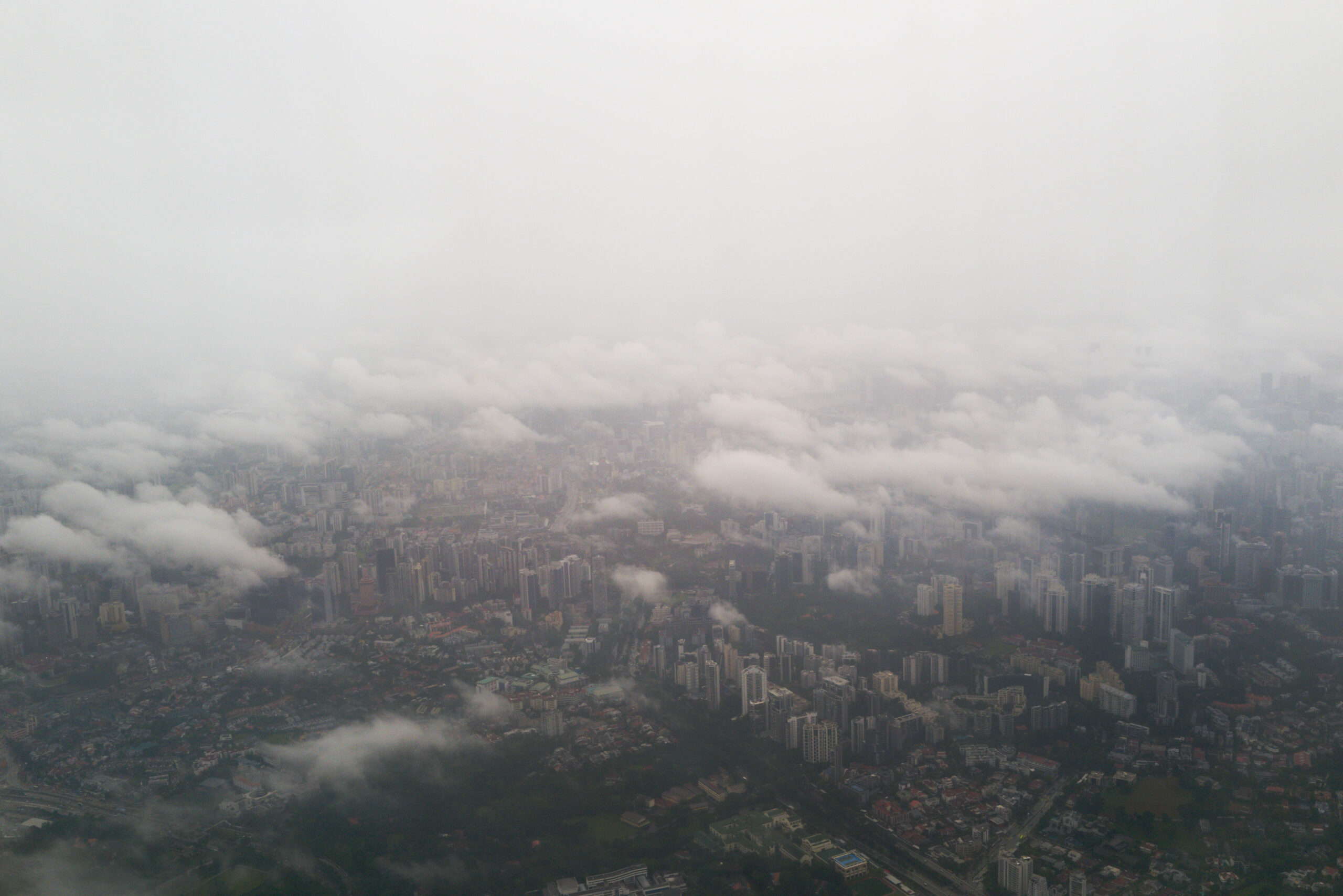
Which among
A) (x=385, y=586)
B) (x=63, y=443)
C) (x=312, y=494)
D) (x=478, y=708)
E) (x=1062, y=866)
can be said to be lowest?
(x=1062, y=866)

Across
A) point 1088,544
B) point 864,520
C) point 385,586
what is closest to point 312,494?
point 385,586

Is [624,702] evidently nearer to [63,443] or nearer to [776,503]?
[776,503]

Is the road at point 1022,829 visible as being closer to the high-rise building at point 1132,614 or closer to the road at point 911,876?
the road at point 911,876

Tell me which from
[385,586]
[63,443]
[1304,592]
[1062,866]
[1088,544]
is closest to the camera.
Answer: [1062,866]

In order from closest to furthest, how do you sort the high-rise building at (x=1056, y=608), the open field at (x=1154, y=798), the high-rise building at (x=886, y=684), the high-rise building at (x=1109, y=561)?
the open field at (x=1154, y=798), the high-rise building at (x=886, y=684), the high-rise building at (x=1056, y=608), the high-rise building at (x=1109, y=561)

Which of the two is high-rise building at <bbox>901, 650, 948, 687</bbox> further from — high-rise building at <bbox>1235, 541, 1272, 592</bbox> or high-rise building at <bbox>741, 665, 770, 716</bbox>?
high-rise building at <bbox>1235, 541, 1272, 592</bbox>

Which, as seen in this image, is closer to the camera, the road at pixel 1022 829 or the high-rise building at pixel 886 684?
the road at pixel 1022 829

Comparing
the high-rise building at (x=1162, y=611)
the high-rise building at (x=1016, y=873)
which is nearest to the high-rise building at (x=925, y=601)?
the high-rise building at (x=1162, y=611)

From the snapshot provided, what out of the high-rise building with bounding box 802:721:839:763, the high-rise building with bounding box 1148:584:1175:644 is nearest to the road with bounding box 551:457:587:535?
the high-rise building with bounding box 802:721:839:763
